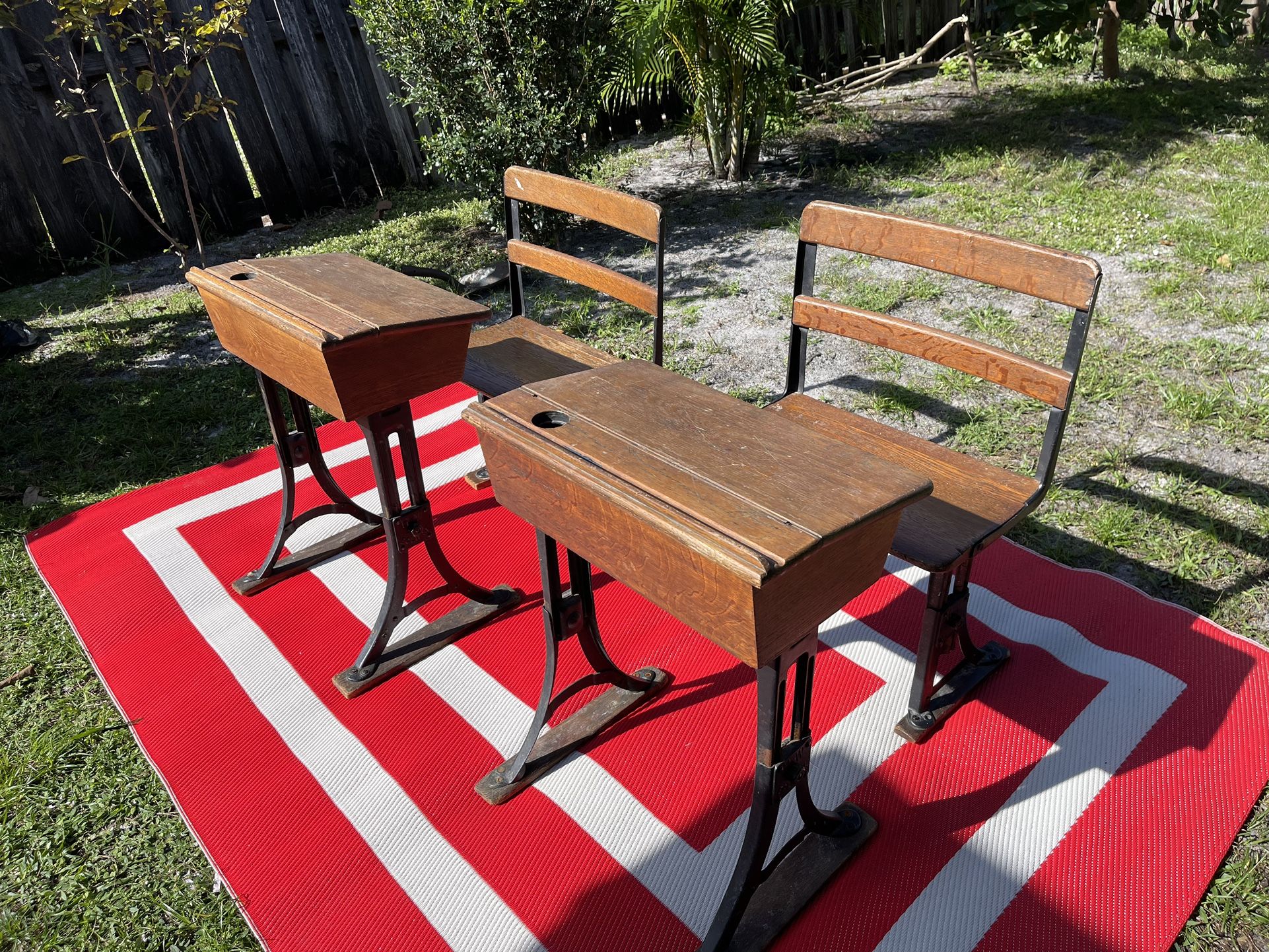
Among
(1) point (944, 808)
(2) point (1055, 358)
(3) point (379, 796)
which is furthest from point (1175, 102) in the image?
(3) point (379, 796)

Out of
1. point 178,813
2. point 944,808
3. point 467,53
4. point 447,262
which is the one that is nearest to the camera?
point 944,808

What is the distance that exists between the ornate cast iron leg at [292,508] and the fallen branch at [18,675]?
58 cm

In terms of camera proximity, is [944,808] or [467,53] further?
[467,53]

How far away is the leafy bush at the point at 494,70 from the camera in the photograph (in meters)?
4.76

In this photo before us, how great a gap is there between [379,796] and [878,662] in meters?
1.32

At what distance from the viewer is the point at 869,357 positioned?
402cm

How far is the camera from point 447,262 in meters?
5.42

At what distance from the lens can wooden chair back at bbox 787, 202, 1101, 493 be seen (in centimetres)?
201

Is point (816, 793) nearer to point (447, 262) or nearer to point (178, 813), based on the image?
point (178, 813)

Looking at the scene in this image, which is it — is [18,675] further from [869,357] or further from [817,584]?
[869,357]

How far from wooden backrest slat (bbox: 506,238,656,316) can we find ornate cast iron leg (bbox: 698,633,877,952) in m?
1.30

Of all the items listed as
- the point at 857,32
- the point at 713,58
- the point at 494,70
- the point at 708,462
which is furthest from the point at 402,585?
the point at 857,32

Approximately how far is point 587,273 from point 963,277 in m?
1.18

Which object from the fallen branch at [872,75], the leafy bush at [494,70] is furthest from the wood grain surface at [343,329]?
the fallen branch at [872,75]
